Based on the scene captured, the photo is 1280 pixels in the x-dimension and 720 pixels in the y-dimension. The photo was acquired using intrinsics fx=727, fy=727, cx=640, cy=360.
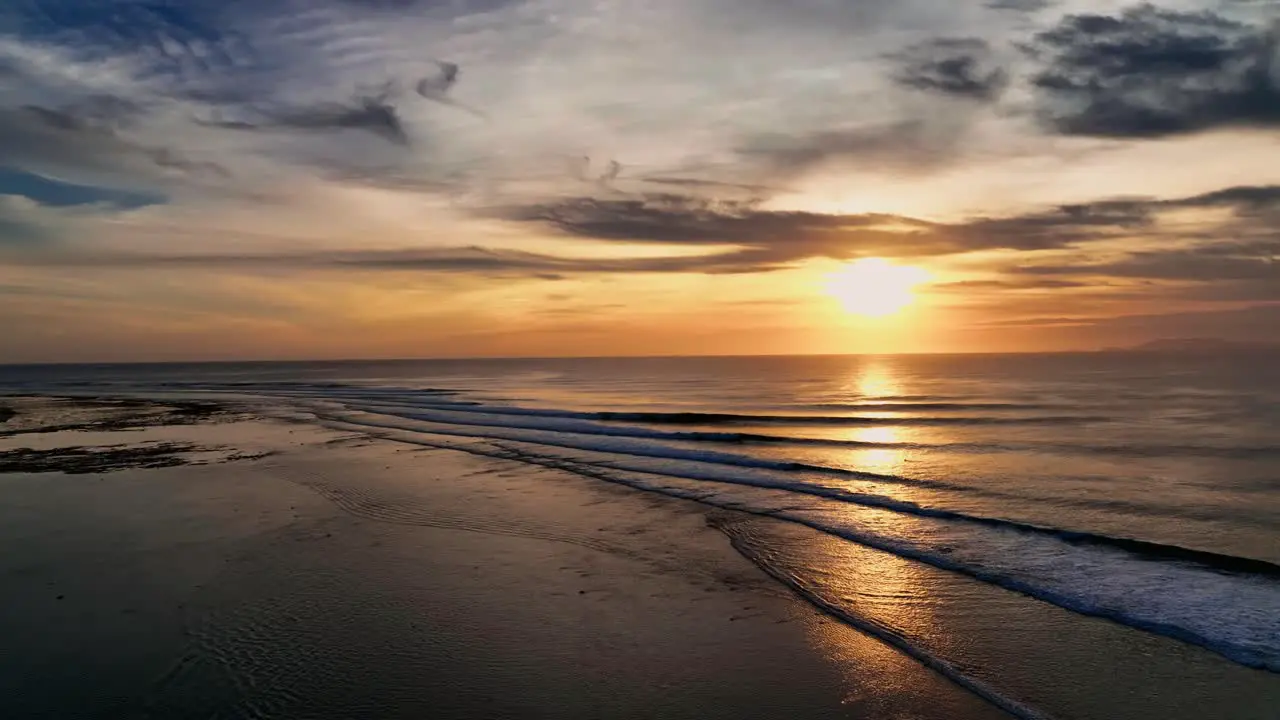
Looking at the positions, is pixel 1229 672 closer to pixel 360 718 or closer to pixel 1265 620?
pixel 1265 620

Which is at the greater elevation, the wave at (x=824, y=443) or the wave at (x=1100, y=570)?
the wave at (x=824, y=443)

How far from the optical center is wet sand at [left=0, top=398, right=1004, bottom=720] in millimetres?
6977

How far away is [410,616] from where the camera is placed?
9.08m

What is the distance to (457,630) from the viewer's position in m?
8.66

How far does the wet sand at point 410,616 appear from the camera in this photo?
6.98 m

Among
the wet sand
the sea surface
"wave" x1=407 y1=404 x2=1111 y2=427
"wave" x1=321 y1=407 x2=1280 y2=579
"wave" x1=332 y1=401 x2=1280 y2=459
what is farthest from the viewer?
"wave" x1=407 y1=404 x2=1111 y2=427

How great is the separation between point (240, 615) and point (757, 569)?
7.25 meters

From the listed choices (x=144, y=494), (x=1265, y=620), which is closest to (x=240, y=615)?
(x=144, y=494)

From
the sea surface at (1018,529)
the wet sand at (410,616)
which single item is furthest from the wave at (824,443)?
the wet sand at (410,616)

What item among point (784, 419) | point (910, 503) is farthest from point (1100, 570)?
point (784, 419)

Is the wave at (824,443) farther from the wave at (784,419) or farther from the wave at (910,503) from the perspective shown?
the wave at (910,503)

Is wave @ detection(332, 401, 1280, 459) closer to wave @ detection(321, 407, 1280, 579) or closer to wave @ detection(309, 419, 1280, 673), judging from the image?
wave @ detection(321, 407, 1280, 579)

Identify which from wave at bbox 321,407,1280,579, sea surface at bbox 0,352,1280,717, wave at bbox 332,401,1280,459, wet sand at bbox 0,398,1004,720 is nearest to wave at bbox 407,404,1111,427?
sea surface at bbox 0,352,1280,717

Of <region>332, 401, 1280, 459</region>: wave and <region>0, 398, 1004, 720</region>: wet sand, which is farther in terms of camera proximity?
<region>332, 401, 1280, 459</region>: wave
